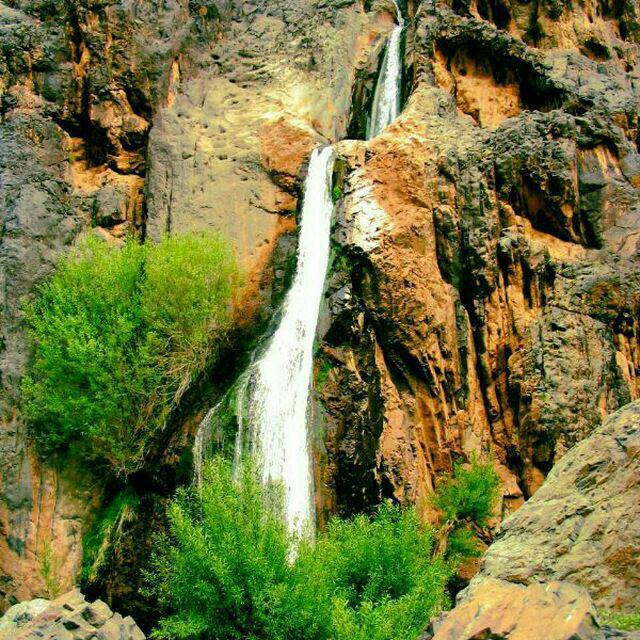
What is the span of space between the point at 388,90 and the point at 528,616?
82.7 feet

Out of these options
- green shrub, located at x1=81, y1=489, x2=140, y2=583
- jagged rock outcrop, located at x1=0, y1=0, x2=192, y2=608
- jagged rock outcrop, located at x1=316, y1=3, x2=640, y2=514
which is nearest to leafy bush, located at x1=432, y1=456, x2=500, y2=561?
jagged rock outcrop, located at x1=316, y1=3, x2=640, y2=514

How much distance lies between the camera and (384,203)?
78.3 ft

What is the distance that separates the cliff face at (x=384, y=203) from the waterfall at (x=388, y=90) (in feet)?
3.36

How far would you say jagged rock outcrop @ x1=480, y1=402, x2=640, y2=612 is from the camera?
11688 millimetres

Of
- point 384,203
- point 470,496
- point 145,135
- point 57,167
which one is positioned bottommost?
point 470,496

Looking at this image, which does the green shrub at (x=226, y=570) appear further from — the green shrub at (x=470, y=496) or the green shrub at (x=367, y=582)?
the green shrub at (x=470, y=496)

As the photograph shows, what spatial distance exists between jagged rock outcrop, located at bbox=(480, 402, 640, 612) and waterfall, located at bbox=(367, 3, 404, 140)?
19407mm

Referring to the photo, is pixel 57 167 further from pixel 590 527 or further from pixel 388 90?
pixel 590 527

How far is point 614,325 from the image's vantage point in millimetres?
23375

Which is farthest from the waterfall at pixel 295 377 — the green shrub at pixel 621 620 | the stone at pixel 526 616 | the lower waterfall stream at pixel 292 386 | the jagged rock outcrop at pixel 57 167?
the green shrub at pixel 621 620

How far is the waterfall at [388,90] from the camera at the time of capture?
3095 cm

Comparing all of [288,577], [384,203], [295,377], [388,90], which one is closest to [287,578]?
[288,577]

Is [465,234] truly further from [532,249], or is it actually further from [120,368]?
[120,368]

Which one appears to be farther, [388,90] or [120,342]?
[388,90]
